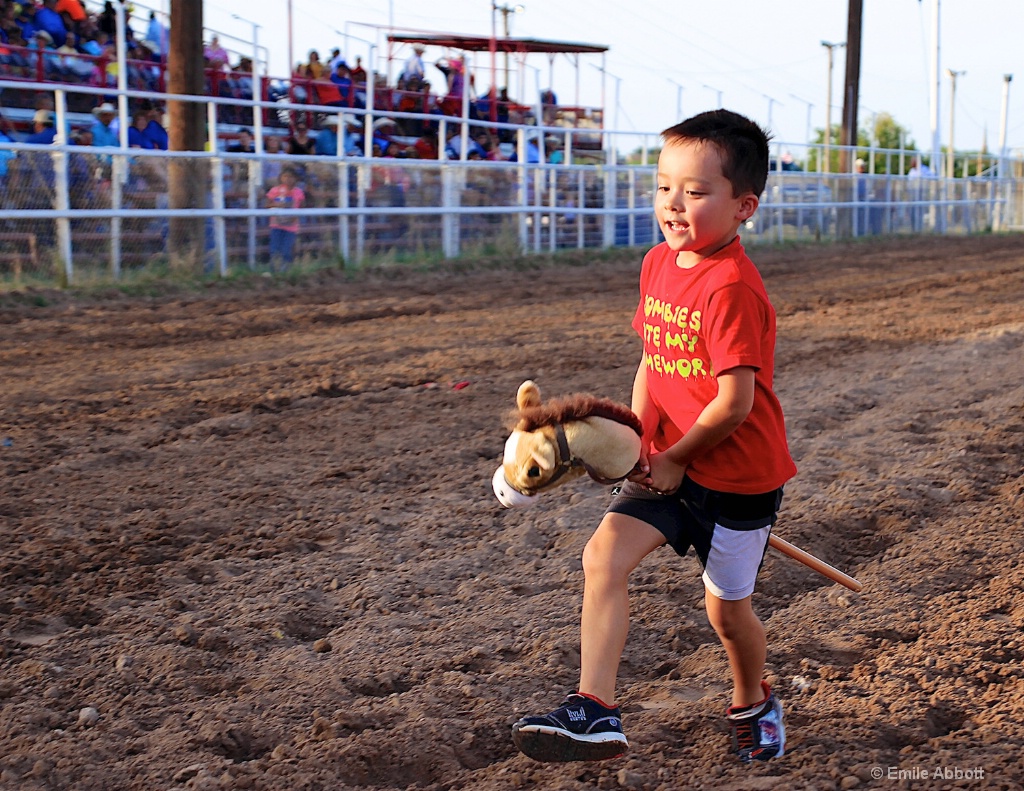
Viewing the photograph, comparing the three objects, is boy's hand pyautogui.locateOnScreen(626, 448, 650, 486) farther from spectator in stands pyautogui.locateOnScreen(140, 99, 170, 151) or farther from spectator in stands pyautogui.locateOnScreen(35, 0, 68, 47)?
spectator in stands pyautogui.locateOnScreen(35, 0, 68, 47)

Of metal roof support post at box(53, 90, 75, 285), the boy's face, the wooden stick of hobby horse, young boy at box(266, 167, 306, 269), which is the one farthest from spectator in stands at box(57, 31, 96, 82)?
the wooden stick of hobby horse

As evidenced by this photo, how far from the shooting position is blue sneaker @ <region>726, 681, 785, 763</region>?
9.41 feet

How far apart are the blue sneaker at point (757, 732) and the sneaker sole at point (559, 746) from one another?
0.42m

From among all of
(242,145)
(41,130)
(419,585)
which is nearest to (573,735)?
(419,585)

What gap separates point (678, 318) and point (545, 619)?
139cm

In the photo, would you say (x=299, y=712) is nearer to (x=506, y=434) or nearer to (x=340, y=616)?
(x=340, y=616)

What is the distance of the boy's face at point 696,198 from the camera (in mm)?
2613

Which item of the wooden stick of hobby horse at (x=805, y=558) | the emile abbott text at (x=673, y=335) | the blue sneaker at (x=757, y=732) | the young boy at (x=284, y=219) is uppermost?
the young boy at (x=284, y=219)

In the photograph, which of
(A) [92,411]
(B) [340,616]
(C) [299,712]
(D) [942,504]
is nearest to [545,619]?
(B) [340,616]

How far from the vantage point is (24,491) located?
4914 mm

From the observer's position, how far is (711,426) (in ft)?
8.48

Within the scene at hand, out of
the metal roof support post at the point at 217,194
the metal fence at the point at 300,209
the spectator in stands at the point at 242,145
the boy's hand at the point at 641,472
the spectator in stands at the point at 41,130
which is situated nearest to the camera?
the boy's hand at the point at 641,472

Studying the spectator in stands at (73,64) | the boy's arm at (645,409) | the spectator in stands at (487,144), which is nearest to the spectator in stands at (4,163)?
the spectator in stands at (73,64)

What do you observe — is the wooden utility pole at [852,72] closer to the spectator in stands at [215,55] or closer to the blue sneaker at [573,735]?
the spectator in stands at [215,55]
